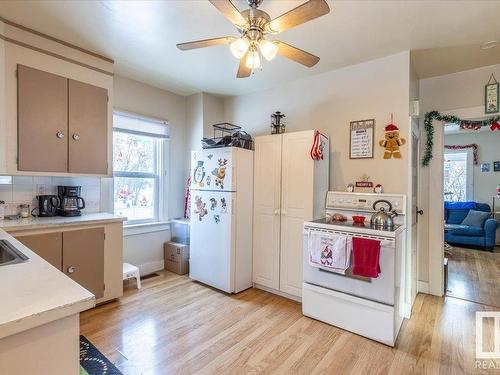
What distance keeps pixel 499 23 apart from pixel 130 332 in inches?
153

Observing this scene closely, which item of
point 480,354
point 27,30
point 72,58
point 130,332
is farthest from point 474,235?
point 27,30

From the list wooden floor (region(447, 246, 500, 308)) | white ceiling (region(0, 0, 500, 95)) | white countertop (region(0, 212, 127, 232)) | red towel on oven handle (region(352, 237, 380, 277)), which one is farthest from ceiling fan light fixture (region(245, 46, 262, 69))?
wooden floor (region(447, 246, 500, 308))

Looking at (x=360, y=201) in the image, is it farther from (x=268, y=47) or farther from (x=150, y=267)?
(x=150, y=267)

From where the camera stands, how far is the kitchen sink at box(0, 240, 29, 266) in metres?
1.34

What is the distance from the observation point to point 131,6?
1985mm

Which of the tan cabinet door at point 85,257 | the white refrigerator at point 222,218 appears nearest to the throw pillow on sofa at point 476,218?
the white refrigerator at point 222,218

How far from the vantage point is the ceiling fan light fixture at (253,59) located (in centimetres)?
184

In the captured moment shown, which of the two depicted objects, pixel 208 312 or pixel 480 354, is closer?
pixel 480 354

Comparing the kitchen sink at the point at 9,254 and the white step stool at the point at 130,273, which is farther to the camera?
the white step stool at the point at 130,273

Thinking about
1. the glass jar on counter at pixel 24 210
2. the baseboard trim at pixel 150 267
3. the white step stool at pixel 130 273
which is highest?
the glass jar on counter at pixel 24 210

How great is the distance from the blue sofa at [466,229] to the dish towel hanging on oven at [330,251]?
4336mm

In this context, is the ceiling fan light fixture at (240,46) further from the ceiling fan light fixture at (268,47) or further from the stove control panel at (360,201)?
the stove control panel at (360,201)

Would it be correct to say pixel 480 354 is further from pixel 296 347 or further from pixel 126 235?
pixel 126 235

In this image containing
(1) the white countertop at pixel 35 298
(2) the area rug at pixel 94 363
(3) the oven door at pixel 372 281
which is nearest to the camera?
(1) the white countertop at pixel 35 298
